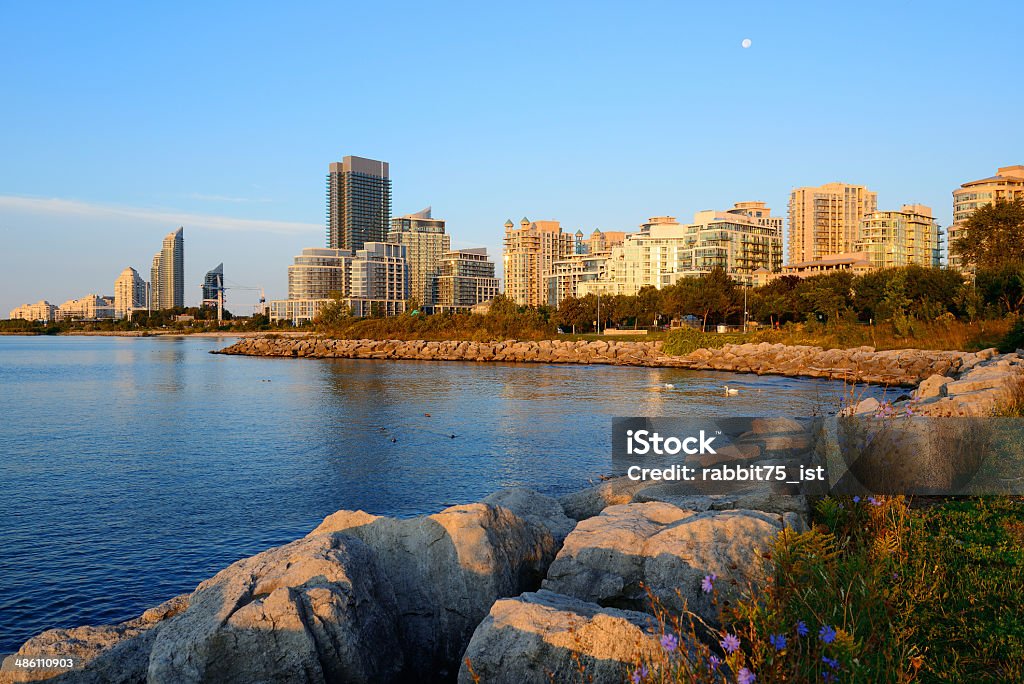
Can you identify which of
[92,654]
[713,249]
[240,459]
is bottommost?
[240,459]

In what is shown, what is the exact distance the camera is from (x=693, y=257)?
189500 millimetres

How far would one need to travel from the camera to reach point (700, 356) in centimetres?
6525

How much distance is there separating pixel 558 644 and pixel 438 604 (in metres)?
2.57

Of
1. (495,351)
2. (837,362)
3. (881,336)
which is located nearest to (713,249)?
(495,351)

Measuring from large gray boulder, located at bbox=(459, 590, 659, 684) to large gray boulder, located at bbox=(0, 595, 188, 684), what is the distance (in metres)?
3.56

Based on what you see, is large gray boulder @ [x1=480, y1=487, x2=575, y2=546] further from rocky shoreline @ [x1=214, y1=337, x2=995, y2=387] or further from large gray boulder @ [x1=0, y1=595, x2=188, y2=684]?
rocky shoreline @ [x1=214, y1=337, x2=995, y2=387]

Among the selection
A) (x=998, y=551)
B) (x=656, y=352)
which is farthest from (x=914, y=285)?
(x=998, y=551)

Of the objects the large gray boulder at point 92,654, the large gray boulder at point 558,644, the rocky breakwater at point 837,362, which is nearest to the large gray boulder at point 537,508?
the large gray boulder at point 558,644

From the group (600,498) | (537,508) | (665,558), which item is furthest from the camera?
(600,498)

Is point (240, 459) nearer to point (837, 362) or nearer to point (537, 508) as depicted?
point (537, 508)

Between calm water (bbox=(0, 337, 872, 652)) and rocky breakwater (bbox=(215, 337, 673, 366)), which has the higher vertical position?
rocky breakwater (bbox=(215, 337, 673, 366))

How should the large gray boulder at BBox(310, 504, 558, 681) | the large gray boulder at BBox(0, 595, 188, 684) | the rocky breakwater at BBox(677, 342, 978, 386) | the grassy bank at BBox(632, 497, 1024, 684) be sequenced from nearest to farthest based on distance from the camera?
the grassy bank at BBox(632, 497, 1024, 684) < the large gray boulder at BBox(0, 595, 188, 684) < the large gray boulder at BBox(310, 504, 558, 681) < the rocky breakwater at BBox(677, 342, 978, 386)

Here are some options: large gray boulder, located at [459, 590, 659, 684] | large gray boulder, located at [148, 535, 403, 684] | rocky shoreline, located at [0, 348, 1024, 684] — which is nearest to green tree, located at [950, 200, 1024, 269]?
rocky shoreline, located at [0, 348, 1024, 684]

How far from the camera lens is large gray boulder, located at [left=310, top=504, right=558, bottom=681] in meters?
7.66
